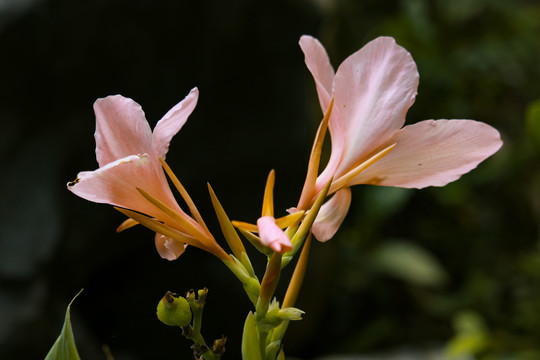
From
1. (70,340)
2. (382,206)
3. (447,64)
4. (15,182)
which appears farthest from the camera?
(447,64)

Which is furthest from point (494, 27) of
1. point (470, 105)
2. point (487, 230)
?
point (487, 230)

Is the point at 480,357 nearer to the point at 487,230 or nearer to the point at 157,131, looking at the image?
the point at 487,230

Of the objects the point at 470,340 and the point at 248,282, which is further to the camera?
the point at 470,340

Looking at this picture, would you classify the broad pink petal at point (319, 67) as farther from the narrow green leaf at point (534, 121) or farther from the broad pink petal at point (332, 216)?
the narrow green leaf at point (534, 121)

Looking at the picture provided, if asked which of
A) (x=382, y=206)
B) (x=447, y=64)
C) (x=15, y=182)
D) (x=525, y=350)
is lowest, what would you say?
(x=525, y=350)

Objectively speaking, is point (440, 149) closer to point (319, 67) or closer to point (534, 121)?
point (319, 67)

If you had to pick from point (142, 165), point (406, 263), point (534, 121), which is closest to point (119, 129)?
point (142, 165)

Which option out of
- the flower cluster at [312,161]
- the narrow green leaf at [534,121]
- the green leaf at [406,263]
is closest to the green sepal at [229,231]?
the flower cluster at [312,161]
